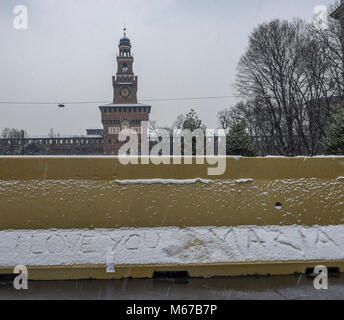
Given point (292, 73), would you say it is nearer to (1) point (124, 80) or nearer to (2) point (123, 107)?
(2) point (123, 107)

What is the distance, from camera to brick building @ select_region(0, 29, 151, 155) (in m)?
82.8

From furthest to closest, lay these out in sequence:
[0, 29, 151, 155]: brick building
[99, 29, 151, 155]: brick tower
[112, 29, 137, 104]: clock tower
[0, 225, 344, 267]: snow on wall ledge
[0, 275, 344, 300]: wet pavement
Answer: [112, 29, 137, 104]: clock tower < [99, 29, 151, 155]: brick tower < [0, 29, 151, 155]: brick building < [0, 225, 344, 267]: snow on wall ledge < [0, 275, 344, 300]: wet pavement

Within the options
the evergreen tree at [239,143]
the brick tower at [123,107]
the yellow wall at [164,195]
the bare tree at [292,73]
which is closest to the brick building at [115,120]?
the brick tower at [123,107]

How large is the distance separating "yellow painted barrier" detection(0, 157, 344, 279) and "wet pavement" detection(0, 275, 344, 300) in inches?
6.9

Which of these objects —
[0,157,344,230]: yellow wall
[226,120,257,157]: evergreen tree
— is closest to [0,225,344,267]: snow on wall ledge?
[0,157,344,230]: yellow wall

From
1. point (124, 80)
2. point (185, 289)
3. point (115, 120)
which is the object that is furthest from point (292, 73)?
point (124, 80)

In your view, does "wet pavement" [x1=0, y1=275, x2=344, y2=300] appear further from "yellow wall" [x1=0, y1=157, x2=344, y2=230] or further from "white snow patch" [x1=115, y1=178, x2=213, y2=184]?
"white snow patch" [x1=115, y1=178, x2=213, y2=184]

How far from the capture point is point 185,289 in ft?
15.7

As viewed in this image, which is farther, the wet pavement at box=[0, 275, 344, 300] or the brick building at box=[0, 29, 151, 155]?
the brick building at box=[0, 29, 151, 155]

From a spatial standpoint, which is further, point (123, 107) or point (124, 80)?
point (124, 80)

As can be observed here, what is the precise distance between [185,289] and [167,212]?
128 centimetres

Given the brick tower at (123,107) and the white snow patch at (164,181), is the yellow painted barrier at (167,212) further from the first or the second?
the brick tower at (123,107)
